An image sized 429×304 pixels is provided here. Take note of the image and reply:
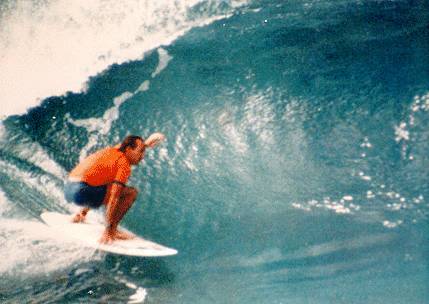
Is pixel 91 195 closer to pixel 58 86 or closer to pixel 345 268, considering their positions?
pixel 58 86

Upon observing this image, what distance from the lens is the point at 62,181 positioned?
625 cm

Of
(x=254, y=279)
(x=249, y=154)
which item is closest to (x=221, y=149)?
(x=249, y=154)

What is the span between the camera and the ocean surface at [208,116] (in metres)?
4.38

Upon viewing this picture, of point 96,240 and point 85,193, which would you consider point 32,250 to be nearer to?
point 96,240

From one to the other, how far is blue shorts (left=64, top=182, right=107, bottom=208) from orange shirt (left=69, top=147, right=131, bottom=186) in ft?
0.19

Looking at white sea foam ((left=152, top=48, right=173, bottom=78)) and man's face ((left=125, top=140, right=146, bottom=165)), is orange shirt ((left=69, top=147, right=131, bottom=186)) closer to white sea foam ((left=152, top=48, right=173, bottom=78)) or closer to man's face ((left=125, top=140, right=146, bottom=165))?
man's face ((left=125, top=140, right=146, bottom=165))

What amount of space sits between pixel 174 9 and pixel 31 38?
6.25 ft

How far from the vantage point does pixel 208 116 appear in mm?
5668

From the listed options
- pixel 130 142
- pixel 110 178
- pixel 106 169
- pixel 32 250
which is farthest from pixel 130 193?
pixel 32 250

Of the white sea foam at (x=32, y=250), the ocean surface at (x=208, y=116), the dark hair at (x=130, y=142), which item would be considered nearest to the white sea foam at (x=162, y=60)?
the ocean surface at (x=208, y=116)

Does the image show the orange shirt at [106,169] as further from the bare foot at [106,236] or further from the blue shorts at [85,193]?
the bare foot at [106,236]

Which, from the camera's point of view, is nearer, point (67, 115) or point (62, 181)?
point (67, 115)

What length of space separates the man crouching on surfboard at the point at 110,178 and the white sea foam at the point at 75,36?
4.89 ft

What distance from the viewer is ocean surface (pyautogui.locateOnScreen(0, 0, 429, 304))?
172 inches
